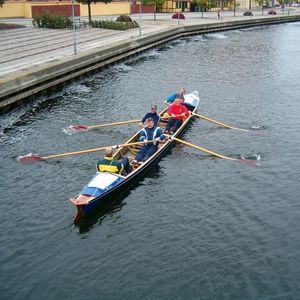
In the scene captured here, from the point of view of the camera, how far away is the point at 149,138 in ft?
81.7

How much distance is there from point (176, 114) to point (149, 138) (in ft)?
17.4

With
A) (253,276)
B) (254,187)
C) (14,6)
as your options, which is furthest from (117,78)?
(14,6)

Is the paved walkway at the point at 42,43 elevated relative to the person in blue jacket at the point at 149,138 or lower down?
elevated

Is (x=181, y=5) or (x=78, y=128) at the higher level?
(x=181, y=5)

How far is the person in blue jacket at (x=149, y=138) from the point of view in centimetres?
2428

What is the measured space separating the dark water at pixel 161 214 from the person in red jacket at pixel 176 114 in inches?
38.6

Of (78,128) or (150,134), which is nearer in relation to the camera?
(150,134)

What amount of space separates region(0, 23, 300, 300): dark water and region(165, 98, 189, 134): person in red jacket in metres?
0.98

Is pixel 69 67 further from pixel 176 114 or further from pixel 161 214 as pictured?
pixel 161 214

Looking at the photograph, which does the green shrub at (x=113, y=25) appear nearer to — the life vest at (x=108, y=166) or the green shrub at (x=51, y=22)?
the green shrub at (x=51, y=22)

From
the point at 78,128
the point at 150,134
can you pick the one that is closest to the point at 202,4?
the point at 78,128

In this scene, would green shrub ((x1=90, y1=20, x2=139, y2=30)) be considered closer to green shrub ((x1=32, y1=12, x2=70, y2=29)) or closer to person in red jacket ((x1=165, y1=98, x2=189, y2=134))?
green shrub ((x1=32, y1=12, x2=70, y2=29))

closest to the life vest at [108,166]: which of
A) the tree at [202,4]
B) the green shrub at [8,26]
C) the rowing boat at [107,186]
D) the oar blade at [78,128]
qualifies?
the rowing boat at [107,186]

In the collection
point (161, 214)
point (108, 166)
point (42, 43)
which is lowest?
point (161, 214)
